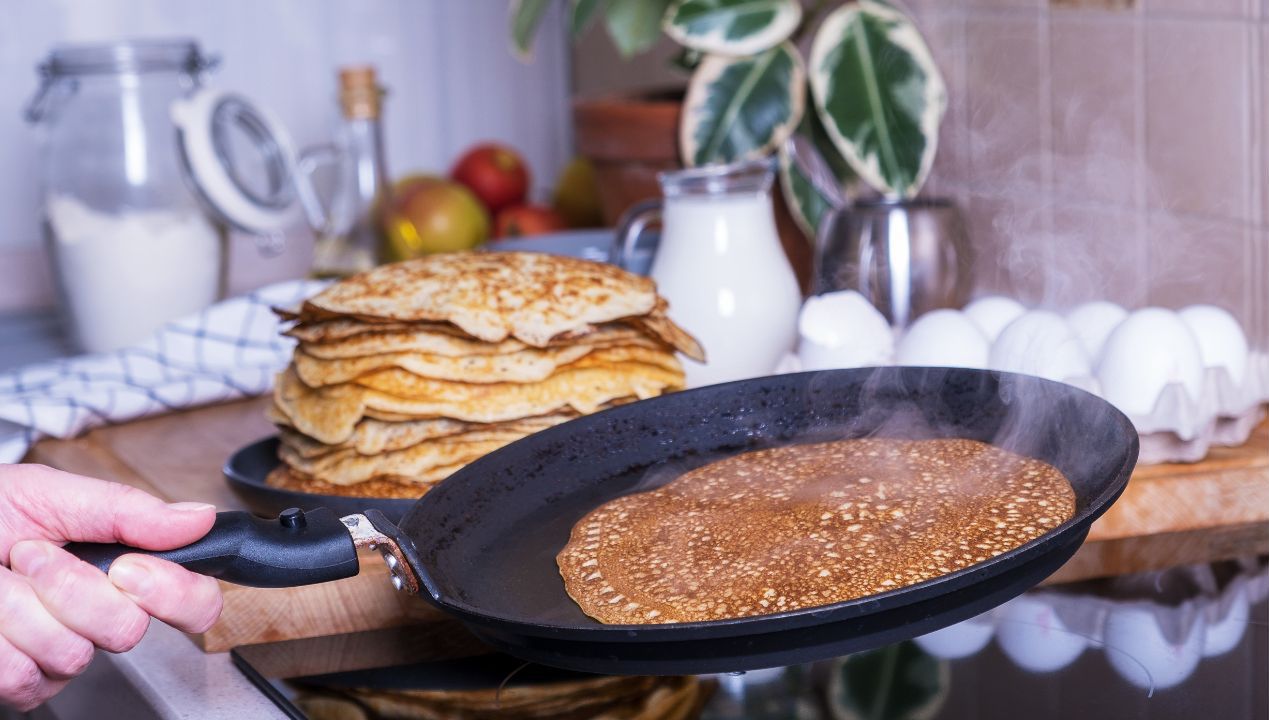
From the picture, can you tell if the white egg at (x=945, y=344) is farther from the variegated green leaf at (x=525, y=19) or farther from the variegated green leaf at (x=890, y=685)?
the variegated green leaf at (x=525, y=19)

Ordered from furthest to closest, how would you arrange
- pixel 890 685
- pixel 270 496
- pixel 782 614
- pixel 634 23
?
pixel 634 23
pixel 270 496
pixel 890 685
pixel 782 614

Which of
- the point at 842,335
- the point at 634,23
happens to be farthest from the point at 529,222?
the point at 842,335

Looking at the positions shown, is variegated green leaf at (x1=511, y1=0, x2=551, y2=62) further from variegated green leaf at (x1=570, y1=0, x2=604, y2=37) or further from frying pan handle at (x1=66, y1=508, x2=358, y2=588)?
frying pan handle at (x1=66, y1=508, x2=358, y2=588)

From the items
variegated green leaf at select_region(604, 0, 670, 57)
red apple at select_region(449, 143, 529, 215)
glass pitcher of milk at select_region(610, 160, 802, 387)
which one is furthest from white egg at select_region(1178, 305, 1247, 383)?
red apple at select_region(449, 143, 529, 215)

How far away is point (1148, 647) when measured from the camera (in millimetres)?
816

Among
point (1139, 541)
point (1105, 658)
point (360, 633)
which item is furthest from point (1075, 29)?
point (360, 633)

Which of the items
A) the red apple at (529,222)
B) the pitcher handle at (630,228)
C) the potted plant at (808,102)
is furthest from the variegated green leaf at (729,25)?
the red apple at (529,222)

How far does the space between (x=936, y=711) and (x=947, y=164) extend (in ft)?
3.73

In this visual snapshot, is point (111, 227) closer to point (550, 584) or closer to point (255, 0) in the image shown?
point (255, 0)

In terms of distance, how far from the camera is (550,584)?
815 mm

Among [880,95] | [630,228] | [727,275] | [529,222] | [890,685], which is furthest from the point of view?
[529,222]

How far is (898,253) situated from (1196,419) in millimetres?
383

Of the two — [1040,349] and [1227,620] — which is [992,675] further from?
[1040,349]

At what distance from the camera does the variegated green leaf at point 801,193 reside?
1601mm
